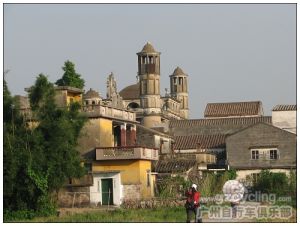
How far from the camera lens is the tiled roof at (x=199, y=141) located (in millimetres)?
44719

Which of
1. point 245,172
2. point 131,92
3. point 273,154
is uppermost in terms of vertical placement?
point 131,92

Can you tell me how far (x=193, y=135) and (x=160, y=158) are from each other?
12.0 metres

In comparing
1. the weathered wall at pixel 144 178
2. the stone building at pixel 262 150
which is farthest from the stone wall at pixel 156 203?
the stone building at pixel 262 150

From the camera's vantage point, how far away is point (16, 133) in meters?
27.0

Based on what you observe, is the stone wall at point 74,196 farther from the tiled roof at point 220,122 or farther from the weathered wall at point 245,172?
the tiled roof at point 220,122

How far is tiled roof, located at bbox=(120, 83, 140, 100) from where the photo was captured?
72.0 metres

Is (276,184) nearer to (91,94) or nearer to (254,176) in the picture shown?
(254,176)

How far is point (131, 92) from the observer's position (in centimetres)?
7325

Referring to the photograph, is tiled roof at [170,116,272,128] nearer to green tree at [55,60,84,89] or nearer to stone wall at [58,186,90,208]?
green tree at [55,60,84,89]

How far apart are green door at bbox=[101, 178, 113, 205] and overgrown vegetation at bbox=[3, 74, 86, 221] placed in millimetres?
3154

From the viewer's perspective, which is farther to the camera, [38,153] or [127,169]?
[127,169]

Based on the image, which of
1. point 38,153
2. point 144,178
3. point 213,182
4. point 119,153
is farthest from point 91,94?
point 38,153

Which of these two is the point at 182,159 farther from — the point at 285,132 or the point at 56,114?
the point at 56,114

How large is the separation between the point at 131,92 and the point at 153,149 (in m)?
39.1
